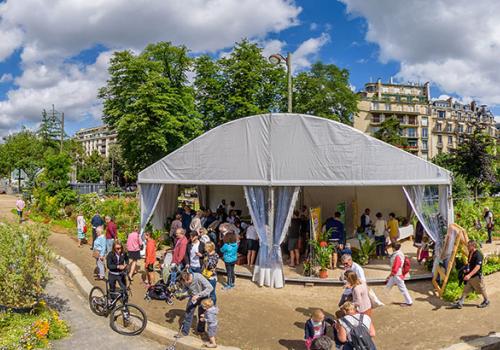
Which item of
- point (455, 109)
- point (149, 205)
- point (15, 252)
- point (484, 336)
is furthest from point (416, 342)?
point (455, 109)

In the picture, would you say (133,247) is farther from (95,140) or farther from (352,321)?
(95,140)

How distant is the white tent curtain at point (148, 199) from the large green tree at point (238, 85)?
1472 centimetres

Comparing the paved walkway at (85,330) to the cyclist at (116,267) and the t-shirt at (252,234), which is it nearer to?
the cyclist at (116,267)

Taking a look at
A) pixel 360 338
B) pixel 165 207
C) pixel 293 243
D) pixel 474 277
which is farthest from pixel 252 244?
pixel 360 338

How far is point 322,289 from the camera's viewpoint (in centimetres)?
994

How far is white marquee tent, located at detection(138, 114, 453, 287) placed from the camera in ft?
33.1

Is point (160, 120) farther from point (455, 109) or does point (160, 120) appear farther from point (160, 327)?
point (455, 109)

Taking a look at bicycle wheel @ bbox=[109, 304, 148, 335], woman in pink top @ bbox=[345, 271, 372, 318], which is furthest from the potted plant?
bicycle wheel @ bbox=[109, 304, 148, 335]

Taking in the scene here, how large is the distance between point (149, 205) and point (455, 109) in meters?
90.3

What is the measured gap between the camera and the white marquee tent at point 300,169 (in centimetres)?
1010

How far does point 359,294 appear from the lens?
645 centimetres

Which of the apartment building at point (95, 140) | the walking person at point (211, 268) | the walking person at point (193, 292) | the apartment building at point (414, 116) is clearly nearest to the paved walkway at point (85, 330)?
the walking person at point (193, 292)

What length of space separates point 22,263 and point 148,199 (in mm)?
6108

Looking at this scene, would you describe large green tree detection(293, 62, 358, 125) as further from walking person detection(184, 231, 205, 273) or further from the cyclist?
the cyclist
